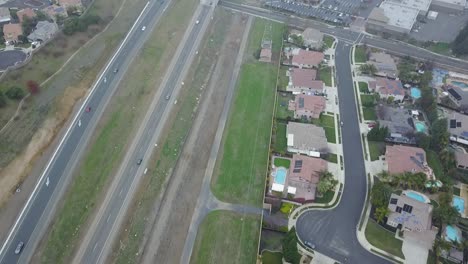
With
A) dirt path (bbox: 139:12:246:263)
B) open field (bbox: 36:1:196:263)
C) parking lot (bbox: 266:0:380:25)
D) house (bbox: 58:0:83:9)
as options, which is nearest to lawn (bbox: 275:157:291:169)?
dirt path (bbox: 139:12:246:263)

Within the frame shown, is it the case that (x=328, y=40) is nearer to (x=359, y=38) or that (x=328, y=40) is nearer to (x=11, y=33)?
(x=359, y=38)

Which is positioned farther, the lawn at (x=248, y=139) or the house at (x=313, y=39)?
the house at (x=313, y=39)

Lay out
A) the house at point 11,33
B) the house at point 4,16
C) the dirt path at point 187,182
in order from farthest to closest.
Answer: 1. the house at point 4,16
2. the house at point 11,33
3. the dirt path at point 187,182

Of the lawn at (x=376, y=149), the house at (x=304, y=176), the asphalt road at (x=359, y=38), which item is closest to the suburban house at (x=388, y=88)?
the lawn at (x=376, y=149)

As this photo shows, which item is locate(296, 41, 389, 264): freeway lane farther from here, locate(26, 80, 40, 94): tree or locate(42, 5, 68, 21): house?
locate(42, 5, 68, 21): house

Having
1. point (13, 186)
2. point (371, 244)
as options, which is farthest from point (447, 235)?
point (13, 186)

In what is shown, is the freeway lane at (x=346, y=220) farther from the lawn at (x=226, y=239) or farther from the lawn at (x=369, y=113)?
the lawn at (x=226, y=239)
